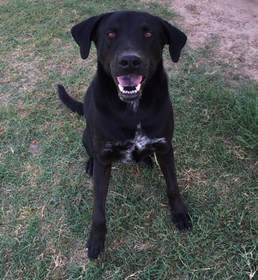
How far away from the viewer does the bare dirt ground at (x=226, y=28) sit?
3885mm

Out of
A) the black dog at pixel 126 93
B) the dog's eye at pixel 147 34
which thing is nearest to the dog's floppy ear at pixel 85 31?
the black dog at pixel 126 93

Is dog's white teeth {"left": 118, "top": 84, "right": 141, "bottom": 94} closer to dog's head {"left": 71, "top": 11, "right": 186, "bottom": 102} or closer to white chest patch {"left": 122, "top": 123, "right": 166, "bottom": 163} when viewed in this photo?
dog's head {"left": 71, "top": 11, "right": 186, "bottom": 102}

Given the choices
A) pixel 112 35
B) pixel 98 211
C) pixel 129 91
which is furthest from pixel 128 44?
pixel 98 211

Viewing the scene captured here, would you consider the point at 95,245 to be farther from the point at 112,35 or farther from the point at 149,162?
the point at 112,35

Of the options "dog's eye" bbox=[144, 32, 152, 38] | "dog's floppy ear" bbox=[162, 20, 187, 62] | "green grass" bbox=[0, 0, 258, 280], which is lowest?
"green grass" bbox=[0, 0, 258, 280]

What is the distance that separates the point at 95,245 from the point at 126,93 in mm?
1142

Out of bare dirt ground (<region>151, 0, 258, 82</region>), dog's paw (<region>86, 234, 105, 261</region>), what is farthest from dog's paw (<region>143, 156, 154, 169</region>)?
bare dirt ground (<region>151, 0, 258, 82</region>)

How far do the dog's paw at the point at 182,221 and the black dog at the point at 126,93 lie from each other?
14.8 inches

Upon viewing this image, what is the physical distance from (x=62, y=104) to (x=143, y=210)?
1616 mm

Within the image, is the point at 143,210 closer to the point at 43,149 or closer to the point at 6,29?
the point at 43,149

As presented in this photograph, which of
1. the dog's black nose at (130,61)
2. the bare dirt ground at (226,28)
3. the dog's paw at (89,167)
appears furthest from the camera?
the bare dirt ground at (226,28)

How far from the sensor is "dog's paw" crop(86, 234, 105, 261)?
2.26m

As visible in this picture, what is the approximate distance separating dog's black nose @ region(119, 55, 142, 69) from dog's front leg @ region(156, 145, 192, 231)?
0.76 m

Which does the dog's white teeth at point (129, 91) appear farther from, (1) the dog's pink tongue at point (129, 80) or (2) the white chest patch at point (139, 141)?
(2) the white chest patch at point (139, 141)
